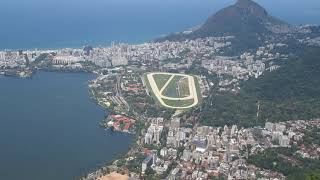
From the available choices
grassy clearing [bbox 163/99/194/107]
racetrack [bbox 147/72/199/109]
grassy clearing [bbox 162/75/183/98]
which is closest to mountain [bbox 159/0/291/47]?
racetrack [bbox 147/72/199/109]

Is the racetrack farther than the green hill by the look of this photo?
Yes

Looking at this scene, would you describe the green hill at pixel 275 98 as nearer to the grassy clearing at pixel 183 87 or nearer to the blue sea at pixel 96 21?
the grassy clearing at pixel 183 87

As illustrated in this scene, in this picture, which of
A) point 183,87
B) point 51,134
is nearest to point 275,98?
point 183,87

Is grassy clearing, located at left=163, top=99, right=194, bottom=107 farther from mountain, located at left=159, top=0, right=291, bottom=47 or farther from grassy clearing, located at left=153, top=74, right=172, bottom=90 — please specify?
mountain, located at left=159, top=0, right=291, bottom=47

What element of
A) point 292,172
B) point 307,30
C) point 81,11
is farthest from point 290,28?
point 81,11

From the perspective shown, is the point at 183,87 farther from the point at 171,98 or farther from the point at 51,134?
the point at 51,134

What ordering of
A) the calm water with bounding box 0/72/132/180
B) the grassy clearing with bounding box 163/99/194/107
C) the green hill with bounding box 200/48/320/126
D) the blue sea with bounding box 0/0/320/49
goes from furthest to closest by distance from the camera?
the blue sea with bounding box 0/0/320/49
the grassy clearing with bounding box 163/99/194/107
the green hill with bounding box 200/48/320/126
the calm water with bounding box 0/72/132/180
